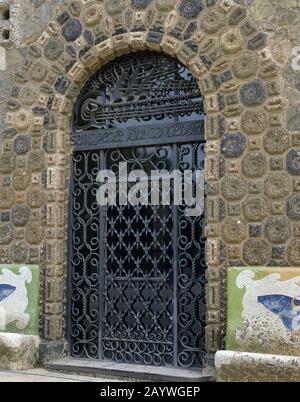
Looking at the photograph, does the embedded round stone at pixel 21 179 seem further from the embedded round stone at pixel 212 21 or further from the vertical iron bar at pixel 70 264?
the embedded round stone at pixel 212 21

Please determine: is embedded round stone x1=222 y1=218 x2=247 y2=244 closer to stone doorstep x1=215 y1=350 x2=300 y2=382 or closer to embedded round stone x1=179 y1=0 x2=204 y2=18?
stone doorstep x1=215 y1=350 x2=300 y2=382

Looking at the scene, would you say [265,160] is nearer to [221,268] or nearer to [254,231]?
[254,231]

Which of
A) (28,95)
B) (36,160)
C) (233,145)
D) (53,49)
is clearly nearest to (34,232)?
(36,160)

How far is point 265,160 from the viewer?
5352 millimetres

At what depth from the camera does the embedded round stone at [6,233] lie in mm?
6441

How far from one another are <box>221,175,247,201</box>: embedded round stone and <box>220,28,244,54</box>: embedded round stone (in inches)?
45.4

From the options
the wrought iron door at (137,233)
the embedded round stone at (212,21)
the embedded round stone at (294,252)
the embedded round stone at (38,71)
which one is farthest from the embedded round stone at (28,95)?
the embedded round stone at (294,252)

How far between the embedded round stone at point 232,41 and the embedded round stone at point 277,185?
3.93 feet

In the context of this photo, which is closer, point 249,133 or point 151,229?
point 249,133

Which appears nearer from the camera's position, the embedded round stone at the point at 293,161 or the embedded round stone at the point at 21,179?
the embedded round stone at the point at 293,161

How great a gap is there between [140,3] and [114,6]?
28 centimetres

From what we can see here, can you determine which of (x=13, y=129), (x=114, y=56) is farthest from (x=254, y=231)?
(x=13, y=129)

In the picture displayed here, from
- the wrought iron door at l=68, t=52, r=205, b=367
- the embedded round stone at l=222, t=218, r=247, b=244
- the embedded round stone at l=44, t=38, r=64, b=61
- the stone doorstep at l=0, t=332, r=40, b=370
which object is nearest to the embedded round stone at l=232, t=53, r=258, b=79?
the wrought iron door at l=68, t=52, r=205, b=367

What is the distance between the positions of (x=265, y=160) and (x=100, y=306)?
219 centimetres
